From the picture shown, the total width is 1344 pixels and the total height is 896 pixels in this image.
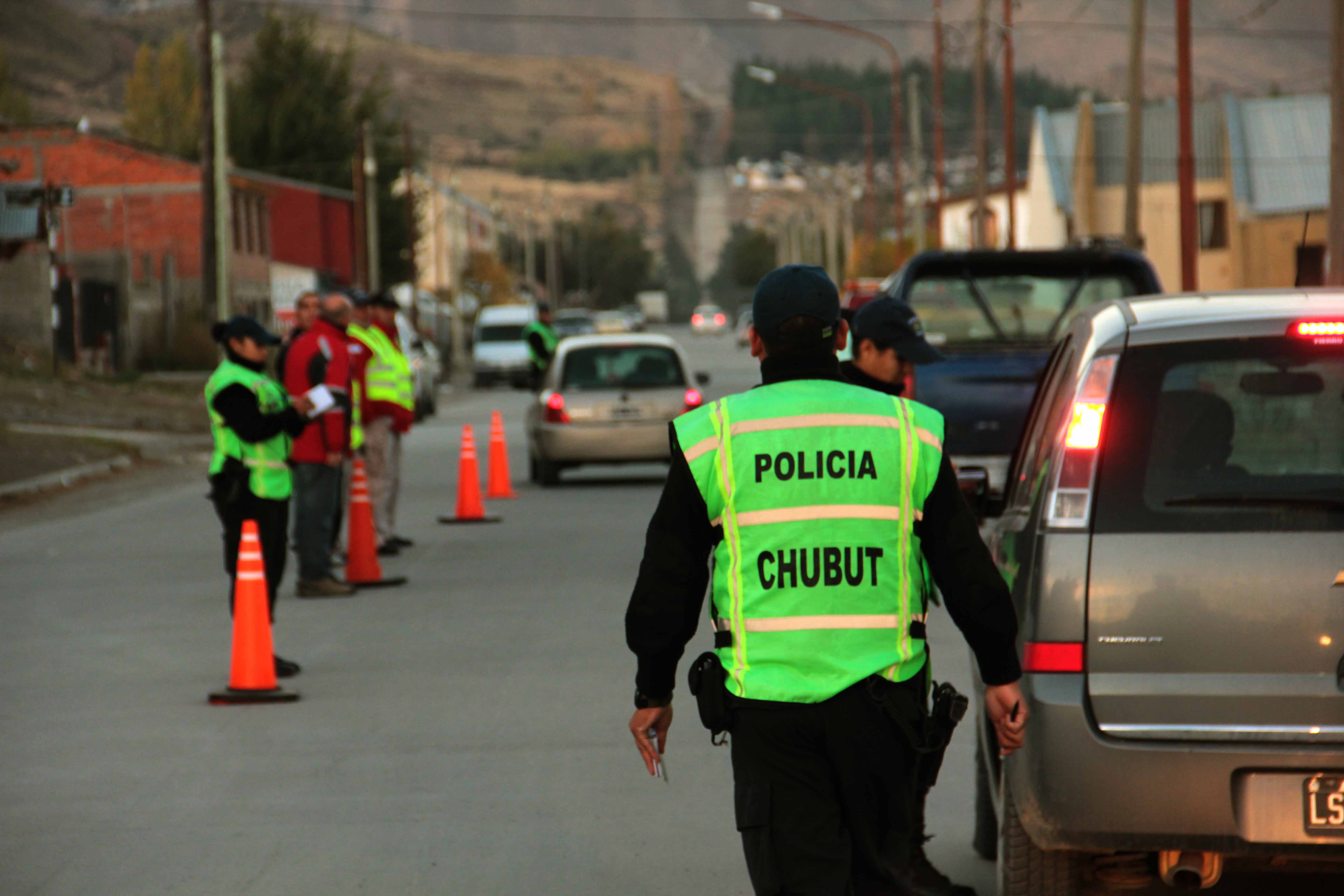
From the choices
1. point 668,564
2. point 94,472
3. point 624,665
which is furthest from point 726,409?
point 94,472

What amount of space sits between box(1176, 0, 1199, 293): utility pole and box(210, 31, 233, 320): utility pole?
51.1 ft

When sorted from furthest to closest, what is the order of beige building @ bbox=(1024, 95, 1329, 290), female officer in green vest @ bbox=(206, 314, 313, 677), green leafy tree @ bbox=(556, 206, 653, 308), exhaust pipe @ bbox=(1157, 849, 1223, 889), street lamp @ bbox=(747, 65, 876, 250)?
green leafy tree @ bbox=(556, 206, 653, 308)
beige building @ bbox=(1024, 95, 1329, 290)
street lamp @ bbox=(747, 65, 876, 250)
female officer in green vest @ bbox=(206, 314, 313, 677)
exhaust pipe @ bbox=(1157, 849, 1223, 889)

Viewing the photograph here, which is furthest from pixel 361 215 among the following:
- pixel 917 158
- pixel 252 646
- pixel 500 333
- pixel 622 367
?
pixel 252 646

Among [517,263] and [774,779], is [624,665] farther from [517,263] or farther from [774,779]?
[517,263]

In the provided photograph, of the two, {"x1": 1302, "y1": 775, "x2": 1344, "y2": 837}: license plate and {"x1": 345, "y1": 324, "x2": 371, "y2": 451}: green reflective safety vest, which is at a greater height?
{"x1": 345, "y1": 324, "x2": 371, "y2": 451}: green reflective safety vest

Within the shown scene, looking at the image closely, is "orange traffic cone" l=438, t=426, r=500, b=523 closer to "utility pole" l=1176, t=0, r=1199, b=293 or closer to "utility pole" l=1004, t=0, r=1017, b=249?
"utility pole" l=1176, t=0, r=1199, b=293

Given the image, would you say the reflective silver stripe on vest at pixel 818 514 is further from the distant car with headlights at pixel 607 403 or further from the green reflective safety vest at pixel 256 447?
the distant car with headlights at pixel 607 403

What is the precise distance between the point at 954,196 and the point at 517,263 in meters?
56.8

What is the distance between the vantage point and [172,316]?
5056 cm

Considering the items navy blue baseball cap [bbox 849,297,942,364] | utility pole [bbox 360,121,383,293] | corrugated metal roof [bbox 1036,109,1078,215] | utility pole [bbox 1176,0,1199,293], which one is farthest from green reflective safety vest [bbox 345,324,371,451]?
corrugated metal roof [bbox 1036,109,1078,215]

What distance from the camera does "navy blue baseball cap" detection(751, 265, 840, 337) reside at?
4.05m

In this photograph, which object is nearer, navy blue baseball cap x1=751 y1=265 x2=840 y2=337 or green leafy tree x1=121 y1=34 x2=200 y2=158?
navy blue baseball cap x1=751 y1=265 x2=840 y2=337

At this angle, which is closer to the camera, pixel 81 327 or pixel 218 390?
pixel 218 390

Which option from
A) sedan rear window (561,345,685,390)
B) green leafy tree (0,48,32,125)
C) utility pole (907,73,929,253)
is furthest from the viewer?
green leafy tree (0,48,32,125)
